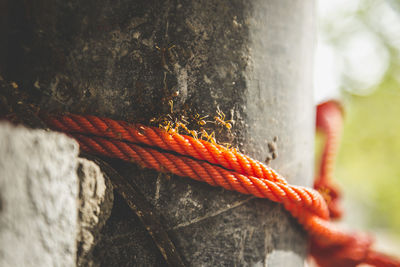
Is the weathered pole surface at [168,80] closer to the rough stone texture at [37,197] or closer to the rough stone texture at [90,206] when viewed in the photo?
the rough stone texture at [90,206]

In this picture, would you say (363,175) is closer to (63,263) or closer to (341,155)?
(341,155)

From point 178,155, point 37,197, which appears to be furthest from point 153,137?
point 37,197

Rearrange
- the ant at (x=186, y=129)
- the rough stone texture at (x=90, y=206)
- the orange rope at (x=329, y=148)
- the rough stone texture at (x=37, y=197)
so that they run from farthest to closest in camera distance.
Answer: the orange rope at (x=329, y=148), the ant at (x=186, y=129), the rough stone texture at (x=90, y=206), the rough stone texture at (x=37, y=197)

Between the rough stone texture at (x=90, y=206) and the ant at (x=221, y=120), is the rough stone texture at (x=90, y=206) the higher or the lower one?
the lower one

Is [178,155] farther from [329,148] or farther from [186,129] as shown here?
[329,148]

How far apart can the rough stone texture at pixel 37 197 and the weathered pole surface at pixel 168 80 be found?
6.0 inches

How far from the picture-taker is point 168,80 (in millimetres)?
815

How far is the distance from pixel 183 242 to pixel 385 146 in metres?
8.22

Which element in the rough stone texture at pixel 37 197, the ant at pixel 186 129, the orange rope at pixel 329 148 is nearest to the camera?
the rough stone texture at pixel 37 197

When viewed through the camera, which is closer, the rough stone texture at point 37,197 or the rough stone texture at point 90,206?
the rough stone texture at point 37,197

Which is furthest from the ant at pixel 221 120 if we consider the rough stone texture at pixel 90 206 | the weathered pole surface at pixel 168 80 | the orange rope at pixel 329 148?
the orange rope at pixel 329 148

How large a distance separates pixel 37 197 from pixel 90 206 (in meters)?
0.16

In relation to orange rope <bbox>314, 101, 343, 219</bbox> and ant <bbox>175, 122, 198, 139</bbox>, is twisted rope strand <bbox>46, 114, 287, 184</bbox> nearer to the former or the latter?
ant <bbox>175, 122, 198, 139</bbox>

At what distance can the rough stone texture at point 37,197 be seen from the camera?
53cm
